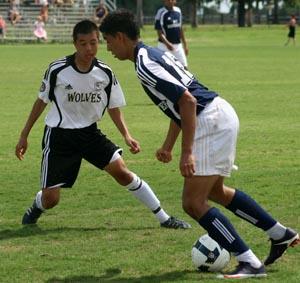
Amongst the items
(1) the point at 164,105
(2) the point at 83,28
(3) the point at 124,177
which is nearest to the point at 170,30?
(3) the point at 124,177

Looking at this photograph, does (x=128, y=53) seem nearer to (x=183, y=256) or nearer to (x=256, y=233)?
(x=183, y=256)

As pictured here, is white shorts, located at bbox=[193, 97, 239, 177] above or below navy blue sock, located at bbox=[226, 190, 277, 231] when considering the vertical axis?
above

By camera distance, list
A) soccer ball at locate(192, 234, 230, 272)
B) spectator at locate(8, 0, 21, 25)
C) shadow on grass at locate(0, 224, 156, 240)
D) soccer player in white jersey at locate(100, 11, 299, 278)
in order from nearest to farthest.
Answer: soccer player in white jersey at locate(100, 11, 299, 278) → soccer ball at locate(192, 234, 230, 272) → shadow on grass at locate(0, 224, 156, 240) → spectator at locate(8, 0, 21, 25)

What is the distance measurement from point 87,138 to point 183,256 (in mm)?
1539

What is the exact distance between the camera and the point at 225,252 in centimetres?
620

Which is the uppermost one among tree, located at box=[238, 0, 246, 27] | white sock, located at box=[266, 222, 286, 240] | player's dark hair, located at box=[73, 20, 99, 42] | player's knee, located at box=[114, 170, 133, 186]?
player's dark hair, located at box=[73, 20, 99, 42]

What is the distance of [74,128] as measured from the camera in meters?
7.48

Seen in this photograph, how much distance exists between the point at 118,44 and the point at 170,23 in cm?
1314

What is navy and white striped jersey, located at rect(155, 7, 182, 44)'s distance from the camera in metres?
18.7

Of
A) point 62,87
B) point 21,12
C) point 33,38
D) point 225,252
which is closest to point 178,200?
point 62,87

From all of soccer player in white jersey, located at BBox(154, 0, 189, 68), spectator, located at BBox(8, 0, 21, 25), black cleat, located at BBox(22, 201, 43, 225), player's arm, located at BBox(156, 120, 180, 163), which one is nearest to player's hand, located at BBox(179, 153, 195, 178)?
player's arm, located at BBox(156, 120, 180, 163)

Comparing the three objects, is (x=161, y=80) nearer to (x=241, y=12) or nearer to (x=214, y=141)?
(x=214, y=141)

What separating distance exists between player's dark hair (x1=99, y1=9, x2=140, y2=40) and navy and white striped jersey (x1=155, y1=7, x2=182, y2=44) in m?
12.8

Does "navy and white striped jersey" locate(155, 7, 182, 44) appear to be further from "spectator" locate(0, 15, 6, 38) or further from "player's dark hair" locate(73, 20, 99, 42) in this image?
"spectator" locate(0, 15, 6, 38)
